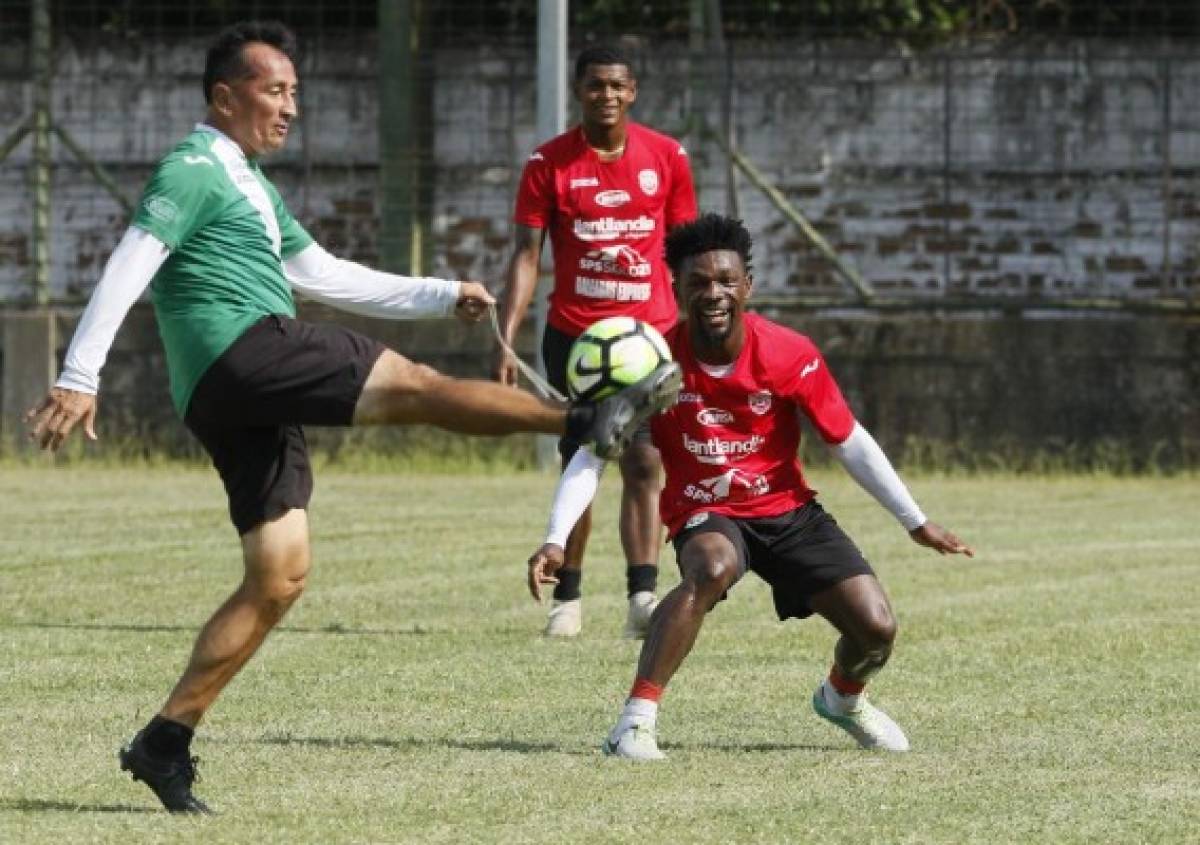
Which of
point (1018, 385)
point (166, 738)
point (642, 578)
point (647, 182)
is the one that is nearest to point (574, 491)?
point (166, 738)

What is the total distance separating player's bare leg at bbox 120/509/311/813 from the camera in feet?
22.6

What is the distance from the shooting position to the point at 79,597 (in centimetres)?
1210

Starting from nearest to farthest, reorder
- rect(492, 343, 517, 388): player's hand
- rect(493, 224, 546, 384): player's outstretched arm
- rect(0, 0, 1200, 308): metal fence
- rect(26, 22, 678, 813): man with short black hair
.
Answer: rect(26, 22, 678, 813): man with short black hair, rect(492, 343, 517, 388): player's hand, rect(493, 224, 546, 384): player's outstretched arm, rect(0, 0, 1200, 308): metal fence

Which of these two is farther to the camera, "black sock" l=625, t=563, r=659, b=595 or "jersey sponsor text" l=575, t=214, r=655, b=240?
"jersey sponsor text" l=575, t=214, r=655, b=240

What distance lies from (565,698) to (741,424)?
4.45ft

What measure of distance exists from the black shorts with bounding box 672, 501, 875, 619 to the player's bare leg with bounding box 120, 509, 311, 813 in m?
1.49

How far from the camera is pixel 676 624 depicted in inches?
309

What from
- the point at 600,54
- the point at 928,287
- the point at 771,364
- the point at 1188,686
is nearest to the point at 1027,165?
the point at 928,287

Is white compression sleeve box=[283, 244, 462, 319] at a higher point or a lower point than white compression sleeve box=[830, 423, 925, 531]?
higher

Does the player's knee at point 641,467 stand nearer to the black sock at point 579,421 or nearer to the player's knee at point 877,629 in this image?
the player's knee at point 877,629

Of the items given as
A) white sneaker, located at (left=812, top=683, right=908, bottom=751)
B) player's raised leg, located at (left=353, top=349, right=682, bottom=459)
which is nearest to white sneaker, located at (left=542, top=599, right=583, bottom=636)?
white sneaker, located at (left=812, top=683, right=908, bottom=751)

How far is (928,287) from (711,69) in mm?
2110

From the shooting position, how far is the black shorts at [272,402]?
671 cm

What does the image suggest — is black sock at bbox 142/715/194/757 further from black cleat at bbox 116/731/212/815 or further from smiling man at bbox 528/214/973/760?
smiling man at bbox 528/214/973/760
